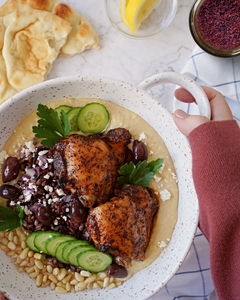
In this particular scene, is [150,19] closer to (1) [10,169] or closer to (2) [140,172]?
(2) [140,172]

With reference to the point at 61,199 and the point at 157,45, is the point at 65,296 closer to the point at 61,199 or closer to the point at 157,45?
the point at 61,199

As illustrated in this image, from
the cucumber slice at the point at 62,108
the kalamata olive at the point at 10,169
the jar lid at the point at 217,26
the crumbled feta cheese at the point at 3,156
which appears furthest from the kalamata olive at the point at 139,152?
the jar lid at the point at 217,26

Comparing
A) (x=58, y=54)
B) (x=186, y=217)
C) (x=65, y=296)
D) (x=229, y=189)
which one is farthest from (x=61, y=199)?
(x=58, y=54)

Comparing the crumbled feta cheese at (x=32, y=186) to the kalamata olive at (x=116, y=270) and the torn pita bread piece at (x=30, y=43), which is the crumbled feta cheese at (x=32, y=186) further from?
the torn pita bread piece at (x=30, y=43)

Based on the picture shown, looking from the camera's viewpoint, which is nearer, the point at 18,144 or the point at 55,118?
the point at 55,118

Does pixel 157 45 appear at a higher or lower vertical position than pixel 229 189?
higher

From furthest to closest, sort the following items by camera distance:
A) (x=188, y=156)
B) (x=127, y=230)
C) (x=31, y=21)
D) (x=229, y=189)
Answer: (x=31, y=21) → (x=188, y=156) → (x=127, y=230) → (x=229, y=189)

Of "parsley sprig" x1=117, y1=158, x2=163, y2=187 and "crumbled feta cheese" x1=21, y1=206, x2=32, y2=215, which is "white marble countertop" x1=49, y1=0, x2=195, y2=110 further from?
"crumbled feta cheese" x1=21, y1=206, x2=32, y2=215
